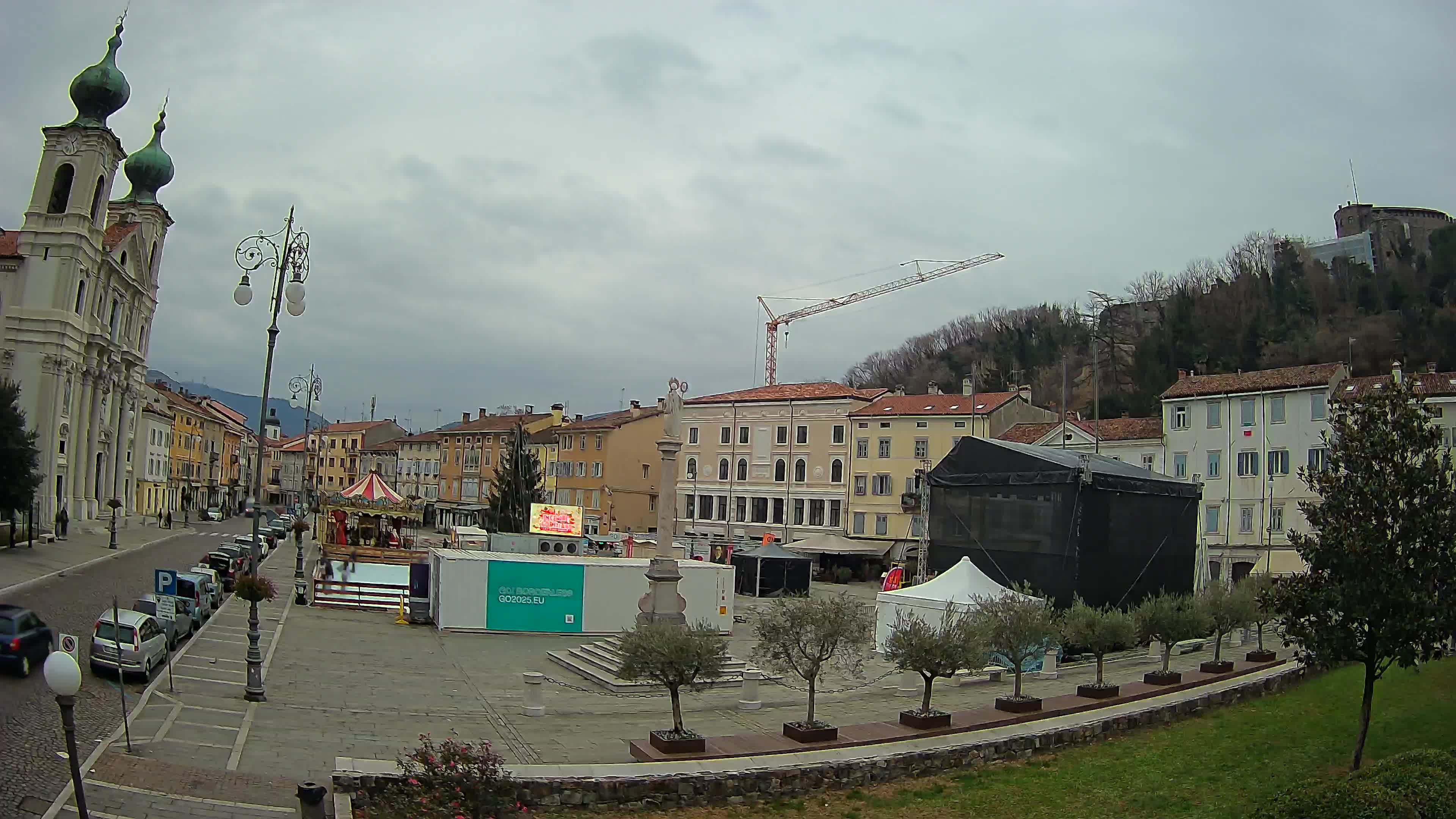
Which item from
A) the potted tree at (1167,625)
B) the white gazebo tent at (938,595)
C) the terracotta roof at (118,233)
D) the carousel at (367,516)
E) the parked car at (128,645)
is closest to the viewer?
the parked car at (128,645)

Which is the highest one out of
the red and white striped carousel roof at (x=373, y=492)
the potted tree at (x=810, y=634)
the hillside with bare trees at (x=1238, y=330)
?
the hillside with bare trees at (x=1238, y=330)

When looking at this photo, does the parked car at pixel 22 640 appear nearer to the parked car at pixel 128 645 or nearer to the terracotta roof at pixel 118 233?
the parked car at pixel 128 645

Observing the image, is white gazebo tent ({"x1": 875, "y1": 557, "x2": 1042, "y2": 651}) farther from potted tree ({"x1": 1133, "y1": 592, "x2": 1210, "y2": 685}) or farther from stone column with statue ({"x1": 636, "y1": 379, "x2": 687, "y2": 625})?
stone column with statue ({"x1": 636, "y1": 379, "x2": 687, "y2": 625})

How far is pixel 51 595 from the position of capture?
2923 cm

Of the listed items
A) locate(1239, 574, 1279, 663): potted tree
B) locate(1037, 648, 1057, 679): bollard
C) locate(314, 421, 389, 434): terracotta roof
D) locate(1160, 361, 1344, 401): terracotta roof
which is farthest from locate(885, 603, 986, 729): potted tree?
locate(314, 421, 389, 434): terracotta roof

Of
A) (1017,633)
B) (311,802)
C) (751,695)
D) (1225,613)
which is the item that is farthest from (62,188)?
(1225,613)

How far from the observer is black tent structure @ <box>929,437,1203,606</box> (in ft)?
105

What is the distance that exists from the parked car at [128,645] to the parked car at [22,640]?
2.77 feet

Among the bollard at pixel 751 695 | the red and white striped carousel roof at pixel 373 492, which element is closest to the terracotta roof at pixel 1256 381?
the bollard at pixel 751 695

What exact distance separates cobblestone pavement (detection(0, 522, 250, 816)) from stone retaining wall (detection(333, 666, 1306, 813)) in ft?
12.1

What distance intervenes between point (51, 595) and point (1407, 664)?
33.2 metres

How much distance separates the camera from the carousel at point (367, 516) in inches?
1813

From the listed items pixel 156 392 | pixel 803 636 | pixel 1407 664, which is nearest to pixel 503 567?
pixel 803 636

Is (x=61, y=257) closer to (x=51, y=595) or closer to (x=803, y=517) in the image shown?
(x=51, y=595)
